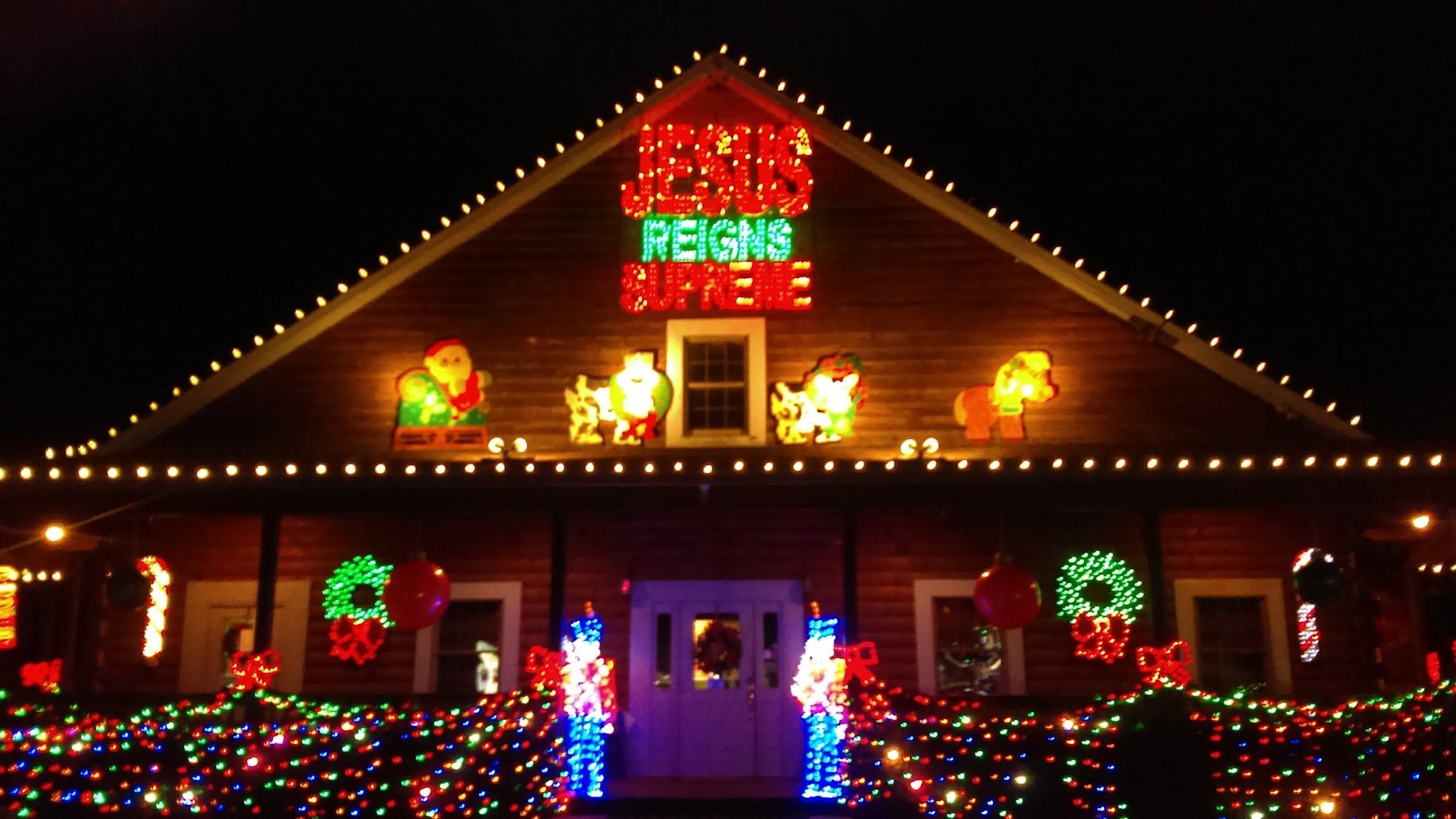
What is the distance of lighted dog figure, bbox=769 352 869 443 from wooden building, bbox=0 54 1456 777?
4 cm

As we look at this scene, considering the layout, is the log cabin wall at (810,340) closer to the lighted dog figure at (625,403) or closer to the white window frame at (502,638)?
the lighted dog figure at (625,403)

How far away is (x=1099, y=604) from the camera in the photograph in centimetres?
1281

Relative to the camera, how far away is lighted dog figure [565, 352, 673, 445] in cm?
1295

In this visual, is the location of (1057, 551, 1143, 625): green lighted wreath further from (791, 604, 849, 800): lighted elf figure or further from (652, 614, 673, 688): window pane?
(652, 614, 673, 688): window pane

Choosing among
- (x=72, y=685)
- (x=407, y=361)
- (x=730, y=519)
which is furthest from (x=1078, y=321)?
(x=72, y=685)

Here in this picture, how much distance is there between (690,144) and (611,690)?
249 inches

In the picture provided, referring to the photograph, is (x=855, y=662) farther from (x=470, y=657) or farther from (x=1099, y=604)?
(x=470, y=657)

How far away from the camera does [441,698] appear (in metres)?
10.9

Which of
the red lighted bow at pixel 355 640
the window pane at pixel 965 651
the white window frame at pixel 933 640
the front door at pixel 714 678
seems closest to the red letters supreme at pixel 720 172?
the front door at pixel 714 678

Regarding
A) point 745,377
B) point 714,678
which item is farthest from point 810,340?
point 714,678

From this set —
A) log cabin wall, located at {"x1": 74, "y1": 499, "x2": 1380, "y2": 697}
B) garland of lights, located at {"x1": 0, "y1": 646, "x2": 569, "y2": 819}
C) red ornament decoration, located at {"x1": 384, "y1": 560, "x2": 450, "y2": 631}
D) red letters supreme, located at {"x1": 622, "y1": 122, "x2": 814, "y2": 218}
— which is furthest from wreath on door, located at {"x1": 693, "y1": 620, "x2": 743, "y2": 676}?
red letters supreme, located at {"x1": 622, "y1": 122, "x2": 814, "y2": 218}

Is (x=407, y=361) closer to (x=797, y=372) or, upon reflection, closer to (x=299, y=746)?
(x=797, y=372)

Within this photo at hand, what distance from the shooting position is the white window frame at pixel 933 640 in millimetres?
12781

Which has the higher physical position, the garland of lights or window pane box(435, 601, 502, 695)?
window pane box(435, 601, 502, 695)
